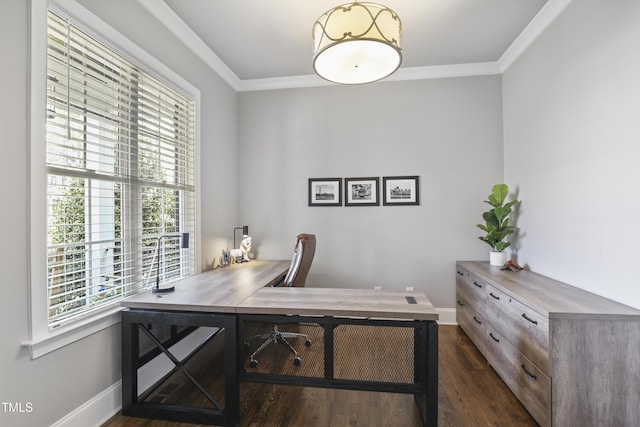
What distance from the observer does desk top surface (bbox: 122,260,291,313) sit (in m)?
1.89

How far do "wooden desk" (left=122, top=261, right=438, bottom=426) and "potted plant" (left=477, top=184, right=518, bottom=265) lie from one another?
1.51 m

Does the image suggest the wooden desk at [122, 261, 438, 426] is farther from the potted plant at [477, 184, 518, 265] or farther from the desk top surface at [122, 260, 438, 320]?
the potted plant at [477, 184, 518, 265]

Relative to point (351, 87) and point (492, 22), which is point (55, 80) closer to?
point (351, 87)

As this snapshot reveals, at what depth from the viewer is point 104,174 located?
1.92 meters

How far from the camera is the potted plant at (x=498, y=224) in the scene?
299 centimetres

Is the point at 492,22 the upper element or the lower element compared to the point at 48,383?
upper

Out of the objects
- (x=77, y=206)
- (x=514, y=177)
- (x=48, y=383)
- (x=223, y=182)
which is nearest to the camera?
(x=48, y=383)

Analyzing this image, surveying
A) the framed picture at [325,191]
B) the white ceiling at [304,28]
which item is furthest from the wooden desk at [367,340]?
the white ceiling at [304,28]

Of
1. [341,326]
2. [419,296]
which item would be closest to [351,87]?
[419,296]

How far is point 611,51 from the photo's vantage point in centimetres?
189

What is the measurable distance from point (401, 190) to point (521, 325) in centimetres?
191

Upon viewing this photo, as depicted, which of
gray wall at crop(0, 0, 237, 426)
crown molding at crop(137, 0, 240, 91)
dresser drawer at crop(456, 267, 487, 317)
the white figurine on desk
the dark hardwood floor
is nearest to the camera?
gray wall at crop(0, 0, 237, 426)

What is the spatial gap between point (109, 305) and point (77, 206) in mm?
672

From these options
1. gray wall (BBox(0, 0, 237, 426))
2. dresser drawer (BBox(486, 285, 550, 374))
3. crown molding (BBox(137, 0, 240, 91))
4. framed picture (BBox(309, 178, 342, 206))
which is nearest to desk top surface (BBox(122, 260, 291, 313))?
gray wall (BBox(0, 0, 237, 426))
